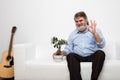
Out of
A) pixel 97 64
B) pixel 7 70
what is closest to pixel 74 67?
pixel 97 64

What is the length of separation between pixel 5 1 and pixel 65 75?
2.02 meters

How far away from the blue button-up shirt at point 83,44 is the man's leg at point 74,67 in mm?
216

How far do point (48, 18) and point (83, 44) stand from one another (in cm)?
108

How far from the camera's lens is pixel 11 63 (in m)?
3.17

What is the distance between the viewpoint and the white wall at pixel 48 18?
131 inches

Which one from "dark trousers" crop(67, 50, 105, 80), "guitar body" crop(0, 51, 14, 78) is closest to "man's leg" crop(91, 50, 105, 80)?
"dark trousers" crop(67, 50, 105, 80)

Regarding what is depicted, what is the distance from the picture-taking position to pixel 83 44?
2.69m

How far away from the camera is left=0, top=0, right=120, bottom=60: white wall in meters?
3.33

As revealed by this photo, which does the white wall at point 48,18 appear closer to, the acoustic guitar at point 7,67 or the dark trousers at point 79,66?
the acoustic guitar at point 7,67

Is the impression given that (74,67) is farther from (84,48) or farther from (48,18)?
(48,18)

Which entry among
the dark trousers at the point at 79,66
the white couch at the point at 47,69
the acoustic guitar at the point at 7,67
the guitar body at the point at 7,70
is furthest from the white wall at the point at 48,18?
the dark trousers at the point at 79,66

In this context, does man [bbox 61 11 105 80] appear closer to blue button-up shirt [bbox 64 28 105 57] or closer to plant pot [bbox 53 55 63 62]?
blue button-up shirt [bbox 64 28 105 57]

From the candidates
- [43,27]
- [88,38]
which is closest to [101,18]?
[88,38]

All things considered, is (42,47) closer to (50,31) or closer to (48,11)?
(50,31)
